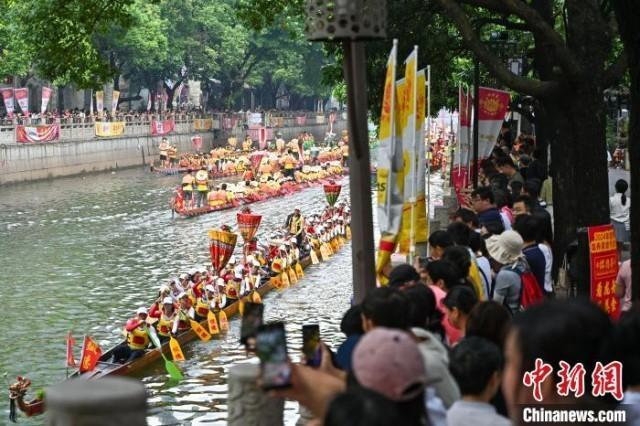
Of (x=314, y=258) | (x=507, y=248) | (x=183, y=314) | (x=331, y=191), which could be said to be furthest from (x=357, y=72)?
(x=331, y=191)

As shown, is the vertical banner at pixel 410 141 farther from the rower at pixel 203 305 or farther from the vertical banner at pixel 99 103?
the vertical banner at pixel 99 103

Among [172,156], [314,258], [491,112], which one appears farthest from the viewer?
[172,156]

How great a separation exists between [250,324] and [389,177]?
4.02 metres

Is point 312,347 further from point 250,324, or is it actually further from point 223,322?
point 223,322

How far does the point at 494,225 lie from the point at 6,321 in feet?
46.4

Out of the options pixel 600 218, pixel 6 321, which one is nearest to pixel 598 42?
pixel 600 218

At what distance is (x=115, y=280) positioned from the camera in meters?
27.4

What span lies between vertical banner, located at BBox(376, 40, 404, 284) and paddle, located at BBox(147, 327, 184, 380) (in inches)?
389

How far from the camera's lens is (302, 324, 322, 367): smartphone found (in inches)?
204

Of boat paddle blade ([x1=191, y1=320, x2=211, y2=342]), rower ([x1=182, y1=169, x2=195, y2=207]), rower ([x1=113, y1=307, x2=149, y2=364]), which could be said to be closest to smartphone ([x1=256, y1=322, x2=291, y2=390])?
rower ([x1=113, y1=307, x2=149, y2=364])

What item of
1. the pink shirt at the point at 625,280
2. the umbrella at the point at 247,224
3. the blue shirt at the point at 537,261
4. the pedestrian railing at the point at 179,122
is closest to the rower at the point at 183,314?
the umbrella at the point at 247,224

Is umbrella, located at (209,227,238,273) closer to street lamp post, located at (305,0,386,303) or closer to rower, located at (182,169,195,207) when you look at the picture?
street lamp post, located at (305,0,386,303)

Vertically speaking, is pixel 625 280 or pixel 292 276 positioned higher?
pixel 625 280

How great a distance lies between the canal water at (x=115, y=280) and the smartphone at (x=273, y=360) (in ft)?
36.8
